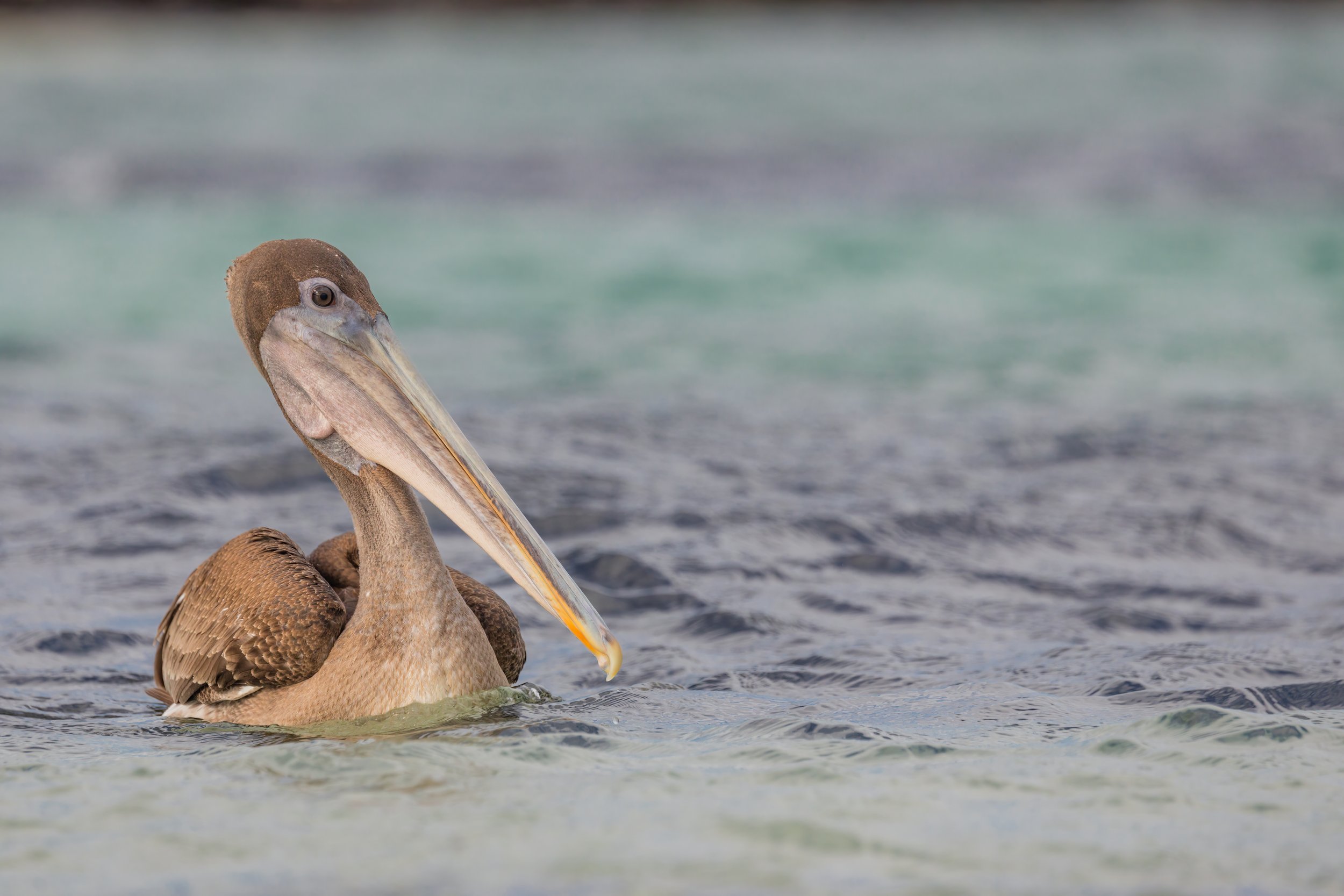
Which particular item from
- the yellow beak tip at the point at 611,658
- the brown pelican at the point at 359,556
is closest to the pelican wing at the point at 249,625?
the brown pelican at the point at 359,556

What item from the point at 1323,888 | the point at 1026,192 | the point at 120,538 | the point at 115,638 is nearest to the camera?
the point at 1323,888

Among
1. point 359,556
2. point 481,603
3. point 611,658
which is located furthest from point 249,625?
point 611,658

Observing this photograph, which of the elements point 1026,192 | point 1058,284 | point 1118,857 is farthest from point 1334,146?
point 1118,857

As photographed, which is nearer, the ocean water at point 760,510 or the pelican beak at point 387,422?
the ocean water at point 760,510

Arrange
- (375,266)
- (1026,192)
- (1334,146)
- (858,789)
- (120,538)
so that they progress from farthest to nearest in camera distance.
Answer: (1334,146) → (1026,192) → (375,266) → (120,538) → (858,789)

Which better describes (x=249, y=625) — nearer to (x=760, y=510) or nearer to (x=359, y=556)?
(x=359, y=556)

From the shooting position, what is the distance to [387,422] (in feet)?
12.8

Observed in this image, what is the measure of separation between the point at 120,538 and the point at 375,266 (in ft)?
30.5

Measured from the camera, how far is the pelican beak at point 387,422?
373 centimetres

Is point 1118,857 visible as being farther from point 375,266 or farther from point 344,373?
point 375,266

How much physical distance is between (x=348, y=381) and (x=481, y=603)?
2.34ft

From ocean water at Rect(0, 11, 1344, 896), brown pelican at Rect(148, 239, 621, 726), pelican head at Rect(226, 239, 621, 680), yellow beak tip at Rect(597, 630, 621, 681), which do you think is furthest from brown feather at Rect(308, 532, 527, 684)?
yellow beak tip at Rect(597, 630, 621, 681)

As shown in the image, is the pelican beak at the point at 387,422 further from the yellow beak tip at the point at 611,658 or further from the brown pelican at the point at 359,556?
the yellow beak tip at the point at 611,658

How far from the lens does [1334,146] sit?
2003 centimetres
